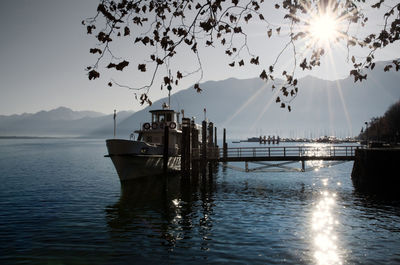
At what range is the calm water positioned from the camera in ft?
36.9

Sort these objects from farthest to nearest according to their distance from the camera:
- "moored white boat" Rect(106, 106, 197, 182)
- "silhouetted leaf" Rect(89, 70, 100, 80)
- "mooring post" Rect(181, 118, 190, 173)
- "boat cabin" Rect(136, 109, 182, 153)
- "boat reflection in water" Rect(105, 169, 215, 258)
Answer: "boat cabin" Rect(136, 109, 182, 153)
"moored white boat" Rect(106, 106, 197, 182)
"mooring post" Rect(181, 118, 190, 173)
"boat reflection in water" Rect(105, 169, 215, 258)
"silhouetted leaf" Rect(89, 70, 100, 80)

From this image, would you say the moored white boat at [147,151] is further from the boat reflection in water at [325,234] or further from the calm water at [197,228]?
the boat reflection in water at [325,234]

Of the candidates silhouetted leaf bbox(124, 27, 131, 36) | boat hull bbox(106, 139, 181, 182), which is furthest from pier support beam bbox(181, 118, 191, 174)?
silhouetted leaf bbox(124, 27, 131, 36)

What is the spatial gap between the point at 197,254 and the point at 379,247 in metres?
6.80

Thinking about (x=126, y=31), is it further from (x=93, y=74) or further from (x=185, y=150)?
(x=185, y=150)

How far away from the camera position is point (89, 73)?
5.06 meters

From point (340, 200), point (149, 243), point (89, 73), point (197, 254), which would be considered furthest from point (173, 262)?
point (340, 200)

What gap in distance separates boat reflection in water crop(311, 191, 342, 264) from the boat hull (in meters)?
14.2

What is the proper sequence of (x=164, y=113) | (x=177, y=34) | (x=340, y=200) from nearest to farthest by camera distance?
(x=177, y=34), (x=340, y=200), (x=164, y=113)

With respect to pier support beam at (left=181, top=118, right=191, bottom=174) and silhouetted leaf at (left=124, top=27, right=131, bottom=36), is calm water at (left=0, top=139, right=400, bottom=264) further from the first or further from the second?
silhouetted leaf at (left=124, top=27, right=131, bottom=36)

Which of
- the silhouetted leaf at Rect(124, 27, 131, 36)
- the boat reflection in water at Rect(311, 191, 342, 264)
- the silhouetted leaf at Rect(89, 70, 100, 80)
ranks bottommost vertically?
the boat reflection in water at Rect(311, 191, 342, 264)

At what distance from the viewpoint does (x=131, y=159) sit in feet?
91.8

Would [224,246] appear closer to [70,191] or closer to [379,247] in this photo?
[379,247]

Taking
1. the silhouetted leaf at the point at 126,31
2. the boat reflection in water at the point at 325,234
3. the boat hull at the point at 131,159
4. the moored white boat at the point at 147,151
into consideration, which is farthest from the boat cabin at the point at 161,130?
the silhouetted leaf at the point at 126,31
